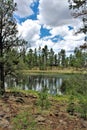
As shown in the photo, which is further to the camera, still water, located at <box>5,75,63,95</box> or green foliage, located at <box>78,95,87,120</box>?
still water, located at <box>5,75,63,95</box>

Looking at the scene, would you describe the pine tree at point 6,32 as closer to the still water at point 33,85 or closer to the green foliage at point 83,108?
the still water at point 33,85

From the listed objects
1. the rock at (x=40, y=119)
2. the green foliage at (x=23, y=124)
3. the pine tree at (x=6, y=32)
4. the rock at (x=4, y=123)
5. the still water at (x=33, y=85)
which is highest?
the pine tree at (x=6, y=32)

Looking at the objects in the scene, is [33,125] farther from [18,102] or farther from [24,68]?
[24,68]

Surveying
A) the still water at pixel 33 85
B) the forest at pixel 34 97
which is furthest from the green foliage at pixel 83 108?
the still water at pixel 33 85

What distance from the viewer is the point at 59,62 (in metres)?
125

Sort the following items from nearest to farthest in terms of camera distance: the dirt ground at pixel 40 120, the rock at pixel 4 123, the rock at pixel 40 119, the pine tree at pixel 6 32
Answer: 1. the dirt ground at pixel 40 120
2. the rock at pixel 4 123
3. the rock at pixel 40 119
4. the pine tree at pixel 6 32

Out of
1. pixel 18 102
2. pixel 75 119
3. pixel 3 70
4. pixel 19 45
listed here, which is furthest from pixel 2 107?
pixel 19 45

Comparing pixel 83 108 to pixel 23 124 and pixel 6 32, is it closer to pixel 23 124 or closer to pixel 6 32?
pixel 23 124

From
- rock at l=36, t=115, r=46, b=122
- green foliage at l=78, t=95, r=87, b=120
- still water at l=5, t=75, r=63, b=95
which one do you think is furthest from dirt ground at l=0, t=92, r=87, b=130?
still water at l=5, t=75, r=63, b=95

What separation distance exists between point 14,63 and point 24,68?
88 centimetres

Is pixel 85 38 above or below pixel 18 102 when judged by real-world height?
above

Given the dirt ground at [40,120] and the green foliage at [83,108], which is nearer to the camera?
the dirt ground at [40,120]

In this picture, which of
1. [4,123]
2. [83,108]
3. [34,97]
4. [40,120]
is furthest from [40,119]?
[34,97]

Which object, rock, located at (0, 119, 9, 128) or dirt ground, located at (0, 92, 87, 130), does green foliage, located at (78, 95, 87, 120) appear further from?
rock, located at (0, 119, 9, 128)
